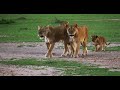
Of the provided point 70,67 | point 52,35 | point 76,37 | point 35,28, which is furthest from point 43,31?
point 35,28

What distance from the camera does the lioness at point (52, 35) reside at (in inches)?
503

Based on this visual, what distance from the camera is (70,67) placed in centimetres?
1120

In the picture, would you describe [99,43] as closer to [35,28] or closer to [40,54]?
[40,54]

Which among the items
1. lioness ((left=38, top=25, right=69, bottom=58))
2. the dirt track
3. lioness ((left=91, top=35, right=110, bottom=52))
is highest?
lioness ((left=38, top=25, right=69, bottom=58))

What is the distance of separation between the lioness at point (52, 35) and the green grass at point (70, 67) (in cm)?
84

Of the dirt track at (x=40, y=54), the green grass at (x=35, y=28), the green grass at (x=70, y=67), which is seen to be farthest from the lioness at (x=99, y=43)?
the green grass at (x=70, y=67)

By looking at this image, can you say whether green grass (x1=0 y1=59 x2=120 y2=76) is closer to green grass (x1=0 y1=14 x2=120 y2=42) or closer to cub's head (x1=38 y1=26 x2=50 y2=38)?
cub's head (x1=38 y1=26 x2=50 y2=38)

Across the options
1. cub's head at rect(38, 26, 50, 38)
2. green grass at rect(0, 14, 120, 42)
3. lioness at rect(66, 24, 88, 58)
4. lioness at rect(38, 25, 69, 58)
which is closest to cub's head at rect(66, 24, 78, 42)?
lioness at rect(66, 24, 88, 58)

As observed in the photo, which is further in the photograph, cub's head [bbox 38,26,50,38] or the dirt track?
cub's head [bbox 38,26,50,38]

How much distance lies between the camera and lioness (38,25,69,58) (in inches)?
503

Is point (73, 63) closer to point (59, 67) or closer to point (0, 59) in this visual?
point (59, 67)

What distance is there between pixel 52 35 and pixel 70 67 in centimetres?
195

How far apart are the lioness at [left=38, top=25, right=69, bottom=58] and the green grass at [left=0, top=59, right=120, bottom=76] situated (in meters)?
0.84
